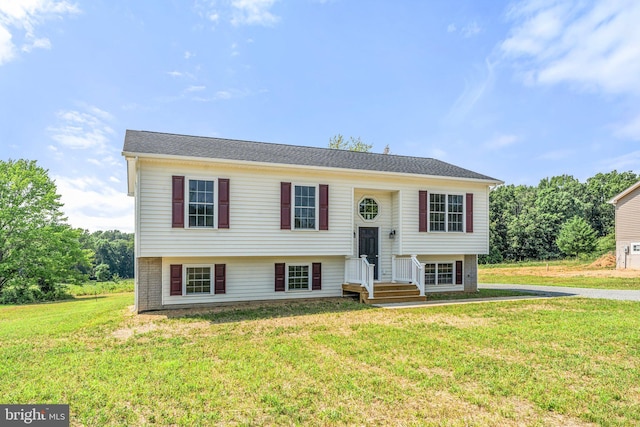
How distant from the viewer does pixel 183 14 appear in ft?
41.9

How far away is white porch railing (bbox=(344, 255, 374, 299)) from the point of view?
Answer: 489 inches

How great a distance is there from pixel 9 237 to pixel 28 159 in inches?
238

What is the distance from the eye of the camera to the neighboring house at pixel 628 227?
26391 mm

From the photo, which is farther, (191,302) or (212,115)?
(212,115)

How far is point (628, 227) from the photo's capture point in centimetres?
2703

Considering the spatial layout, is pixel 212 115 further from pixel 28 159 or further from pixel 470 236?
pixel 28 159

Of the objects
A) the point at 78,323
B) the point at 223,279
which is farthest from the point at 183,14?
the point at 78,323

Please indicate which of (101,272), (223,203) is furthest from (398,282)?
(101,272)

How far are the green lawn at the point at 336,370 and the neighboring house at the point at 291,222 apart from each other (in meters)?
2.67

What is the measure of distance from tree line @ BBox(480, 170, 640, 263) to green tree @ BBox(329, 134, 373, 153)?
21.8 meters

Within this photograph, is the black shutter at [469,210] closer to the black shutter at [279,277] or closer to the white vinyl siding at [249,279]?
the white vinyl siding at [249,279]

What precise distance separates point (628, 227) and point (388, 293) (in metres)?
25.4

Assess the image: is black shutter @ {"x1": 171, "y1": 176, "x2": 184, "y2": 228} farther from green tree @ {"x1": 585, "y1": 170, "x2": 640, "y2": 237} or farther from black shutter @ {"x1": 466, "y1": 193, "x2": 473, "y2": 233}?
green tree @ {"x1": 585, "y1": 170, "x2": 640, "y2": 237}

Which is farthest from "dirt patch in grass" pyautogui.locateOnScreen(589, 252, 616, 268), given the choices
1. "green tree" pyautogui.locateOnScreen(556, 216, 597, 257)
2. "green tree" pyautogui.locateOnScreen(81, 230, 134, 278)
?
"green tree" pyautogui.locateOnScreen(81, 230, 134, 278)
